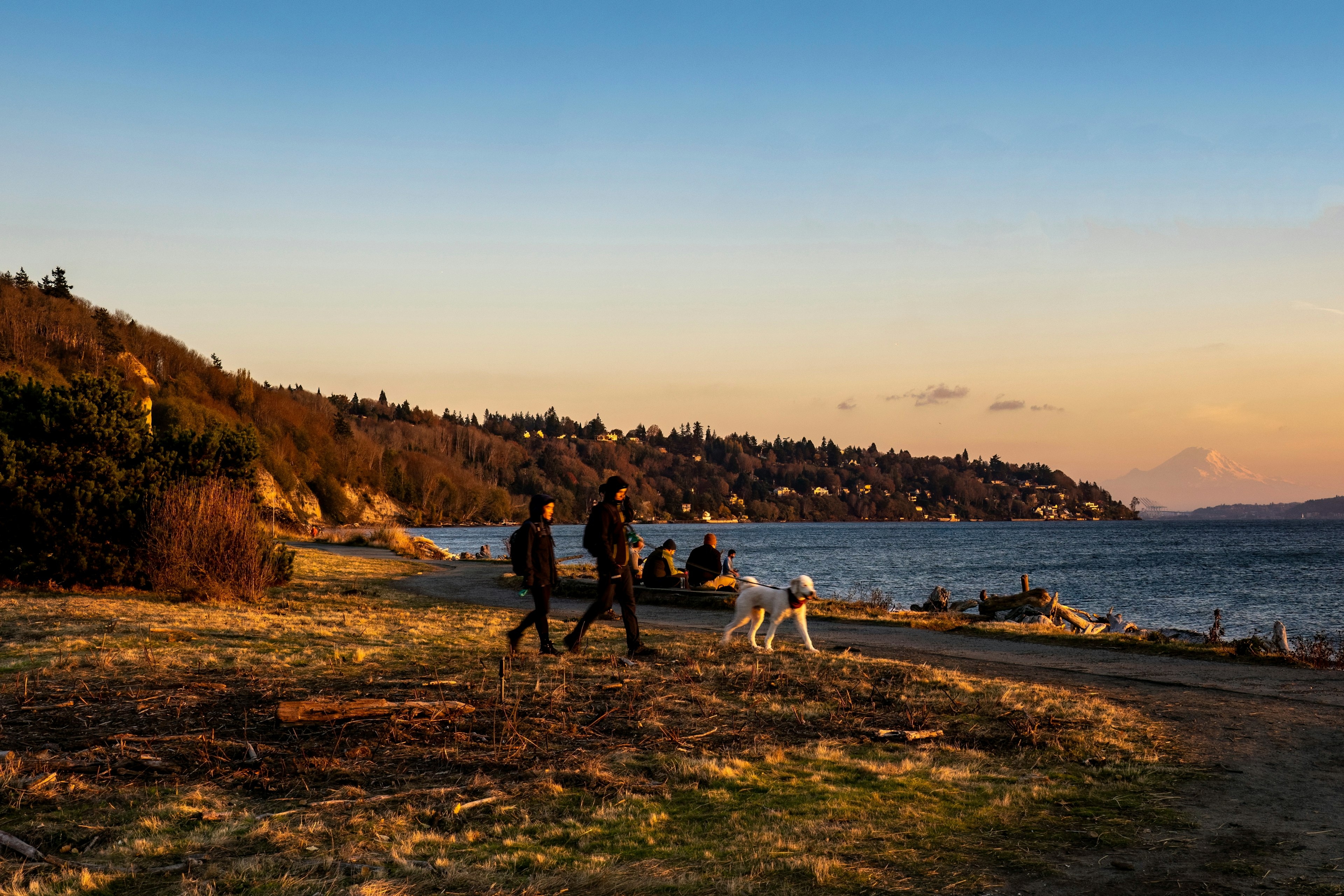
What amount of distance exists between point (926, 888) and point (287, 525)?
A: 74.0 metres

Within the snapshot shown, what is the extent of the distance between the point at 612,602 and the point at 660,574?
10473 millimetres

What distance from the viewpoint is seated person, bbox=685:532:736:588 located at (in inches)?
839

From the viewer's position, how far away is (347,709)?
7.96 m

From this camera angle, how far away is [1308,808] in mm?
6367

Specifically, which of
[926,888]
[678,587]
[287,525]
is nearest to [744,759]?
[926,888]

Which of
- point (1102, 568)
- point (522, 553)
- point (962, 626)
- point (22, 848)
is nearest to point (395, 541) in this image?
point (962, 626)

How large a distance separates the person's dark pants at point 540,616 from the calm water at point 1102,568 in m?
25.8

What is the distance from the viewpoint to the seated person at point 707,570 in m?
21.3

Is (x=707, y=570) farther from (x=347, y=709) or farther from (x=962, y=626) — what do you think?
(x=347, y=709)

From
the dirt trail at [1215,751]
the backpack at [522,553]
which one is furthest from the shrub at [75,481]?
the backpack at [522,553]

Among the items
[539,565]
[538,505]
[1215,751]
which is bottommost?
[1215,751]

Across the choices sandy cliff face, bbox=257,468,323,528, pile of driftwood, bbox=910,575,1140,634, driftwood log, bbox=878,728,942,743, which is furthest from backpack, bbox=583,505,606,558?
sandy cliff face, bbox=257,468,323,528

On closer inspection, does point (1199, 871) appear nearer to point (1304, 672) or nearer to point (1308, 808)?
point (1308, 808)

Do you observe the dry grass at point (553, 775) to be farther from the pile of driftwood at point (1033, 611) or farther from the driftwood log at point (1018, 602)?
the driftwood log at point (1018, 602)
